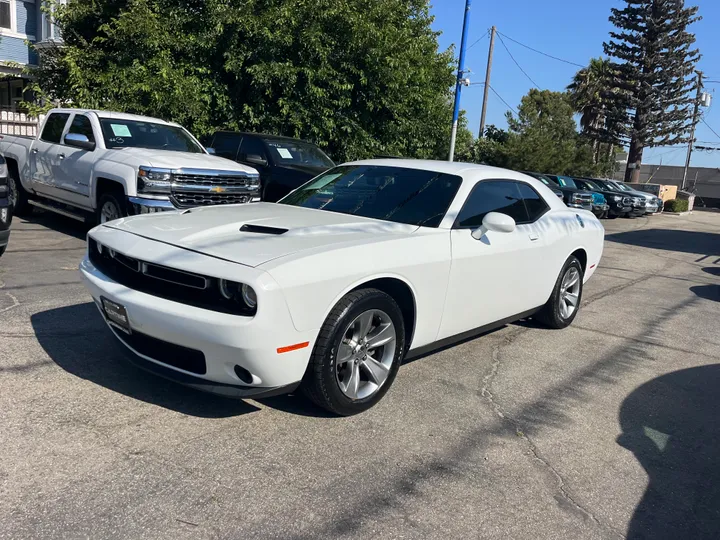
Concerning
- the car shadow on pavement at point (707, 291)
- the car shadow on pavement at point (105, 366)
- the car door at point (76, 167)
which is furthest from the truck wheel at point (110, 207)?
the car shadow on pavement at point (707, 291)

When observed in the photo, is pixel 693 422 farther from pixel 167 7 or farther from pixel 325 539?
pixel 167 7

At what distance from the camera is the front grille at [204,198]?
7.86m

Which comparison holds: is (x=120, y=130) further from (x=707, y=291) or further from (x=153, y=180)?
(x=707, y=291)

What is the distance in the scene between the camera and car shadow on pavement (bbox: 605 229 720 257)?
15.6 m

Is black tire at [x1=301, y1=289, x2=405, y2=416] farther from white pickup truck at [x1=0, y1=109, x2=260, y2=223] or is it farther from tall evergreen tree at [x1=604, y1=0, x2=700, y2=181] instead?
tall evergreen tree at [x1=604, y1=0, x2=700, y2=181]

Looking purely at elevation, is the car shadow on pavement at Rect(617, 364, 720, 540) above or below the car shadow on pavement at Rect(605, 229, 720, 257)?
above

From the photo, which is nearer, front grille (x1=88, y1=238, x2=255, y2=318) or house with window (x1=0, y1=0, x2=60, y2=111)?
front grille (x1=88, y1=238, x2=255, y2=318)

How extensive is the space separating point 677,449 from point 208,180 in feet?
20.5

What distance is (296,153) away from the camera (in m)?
10.9

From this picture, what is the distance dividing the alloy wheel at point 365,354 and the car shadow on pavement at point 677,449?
1531mm

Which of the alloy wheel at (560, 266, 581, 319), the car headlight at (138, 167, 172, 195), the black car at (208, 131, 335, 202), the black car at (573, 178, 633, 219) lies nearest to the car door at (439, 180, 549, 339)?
the alloy wheel at (560, 266, 581, 319)

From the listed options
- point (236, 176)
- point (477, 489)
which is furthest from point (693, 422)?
point (236, 176)

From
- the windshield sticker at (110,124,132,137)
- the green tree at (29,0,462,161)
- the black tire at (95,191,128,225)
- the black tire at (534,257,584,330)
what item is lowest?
the black tire at (534,257,584,330)

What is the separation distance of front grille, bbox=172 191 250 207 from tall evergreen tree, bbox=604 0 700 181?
37.2 m
